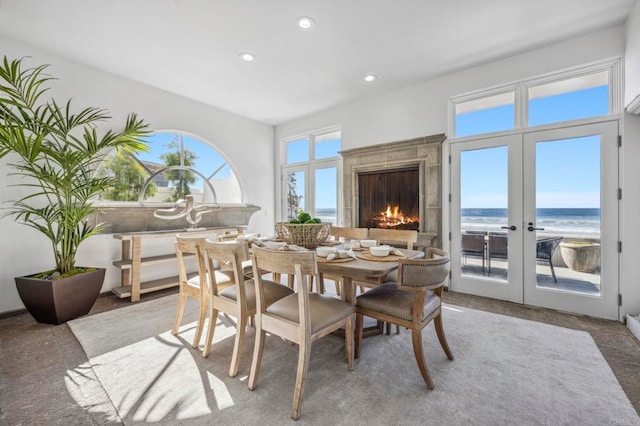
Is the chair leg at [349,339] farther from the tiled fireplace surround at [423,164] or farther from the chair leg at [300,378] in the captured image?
the tiled fireplace surround at [423,164]

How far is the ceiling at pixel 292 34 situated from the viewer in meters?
2.33

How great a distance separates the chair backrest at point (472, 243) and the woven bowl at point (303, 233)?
2218 mm

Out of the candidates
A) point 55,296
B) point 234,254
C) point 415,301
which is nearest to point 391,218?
point 415,301

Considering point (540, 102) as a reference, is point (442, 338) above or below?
below

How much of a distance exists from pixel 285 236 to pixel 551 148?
3.04m

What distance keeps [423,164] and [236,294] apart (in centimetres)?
305

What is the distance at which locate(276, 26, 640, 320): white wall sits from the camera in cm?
254

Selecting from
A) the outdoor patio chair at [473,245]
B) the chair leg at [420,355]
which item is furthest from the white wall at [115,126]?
the chair leg at [420,355]

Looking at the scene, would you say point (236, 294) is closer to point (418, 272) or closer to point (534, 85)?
point (418, 272)

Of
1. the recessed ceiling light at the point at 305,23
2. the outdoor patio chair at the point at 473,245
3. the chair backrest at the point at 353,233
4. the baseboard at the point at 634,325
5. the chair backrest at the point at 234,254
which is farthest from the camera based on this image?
the outdoor patio chair at the point at 473,245

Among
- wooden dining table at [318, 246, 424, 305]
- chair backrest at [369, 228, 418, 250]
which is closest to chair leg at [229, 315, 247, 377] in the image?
wooden dining table at [318, 246, 424, 305]

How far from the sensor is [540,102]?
3.01 metres

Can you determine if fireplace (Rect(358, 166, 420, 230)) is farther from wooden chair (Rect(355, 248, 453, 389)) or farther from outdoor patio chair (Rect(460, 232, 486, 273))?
wooden chair (Rect(355, 248, 453, 389))

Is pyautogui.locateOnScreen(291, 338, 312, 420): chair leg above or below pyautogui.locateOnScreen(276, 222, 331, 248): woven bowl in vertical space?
below
